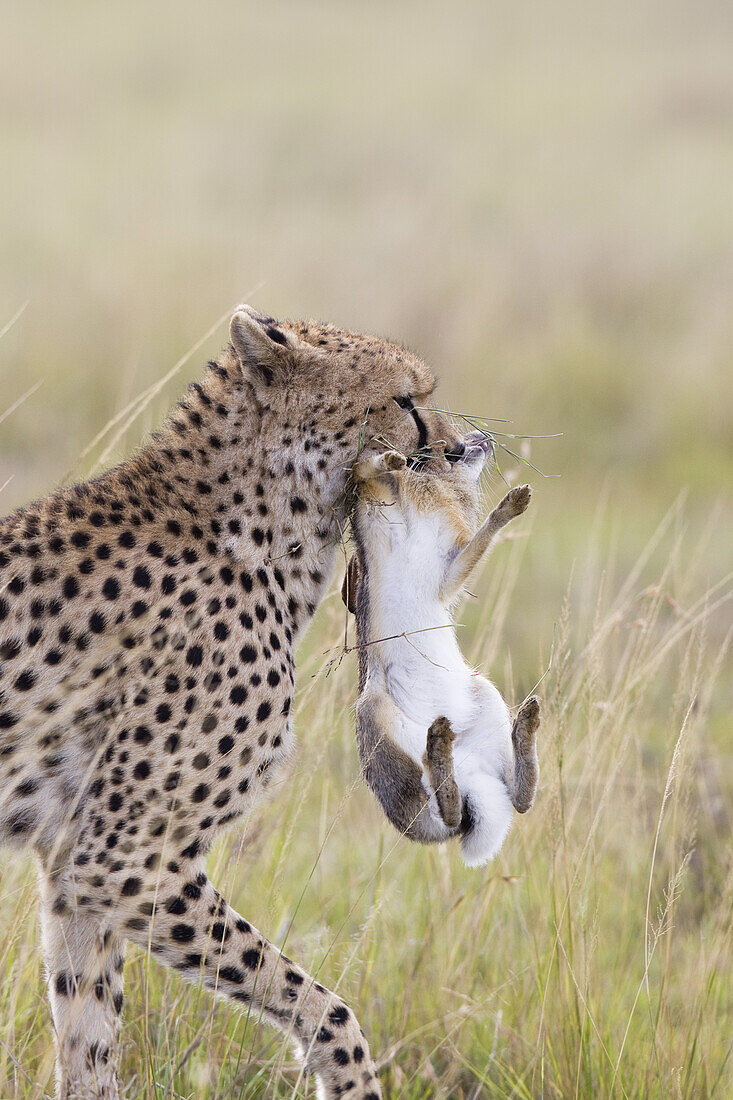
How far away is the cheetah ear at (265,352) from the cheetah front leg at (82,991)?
51.3 inches

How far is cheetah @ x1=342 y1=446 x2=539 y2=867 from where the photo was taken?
121 inches

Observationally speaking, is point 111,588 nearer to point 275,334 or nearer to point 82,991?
point 275,334

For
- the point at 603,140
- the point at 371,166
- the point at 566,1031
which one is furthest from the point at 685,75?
the point at 566,1031

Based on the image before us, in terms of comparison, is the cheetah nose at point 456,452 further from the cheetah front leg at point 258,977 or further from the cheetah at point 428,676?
the cheetah front leg at point 258,977

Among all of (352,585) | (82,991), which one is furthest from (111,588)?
(82,991)

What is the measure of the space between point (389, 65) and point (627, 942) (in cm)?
2168

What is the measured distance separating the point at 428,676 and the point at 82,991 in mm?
1054

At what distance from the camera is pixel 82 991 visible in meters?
3.02

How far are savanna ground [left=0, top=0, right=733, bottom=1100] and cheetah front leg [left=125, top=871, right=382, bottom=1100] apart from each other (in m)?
0.16

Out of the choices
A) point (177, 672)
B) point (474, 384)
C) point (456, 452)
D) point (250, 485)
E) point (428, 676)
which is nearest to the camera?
point (177, 672)

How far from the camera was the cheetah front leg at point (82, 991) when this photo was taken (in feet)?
10.0

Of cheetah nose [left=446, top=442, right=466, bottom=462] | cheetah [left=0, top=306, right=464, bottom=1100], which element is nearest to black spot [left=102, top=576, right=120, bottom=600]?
cheetah [left=0, top=306, right=464, bottom=1100]

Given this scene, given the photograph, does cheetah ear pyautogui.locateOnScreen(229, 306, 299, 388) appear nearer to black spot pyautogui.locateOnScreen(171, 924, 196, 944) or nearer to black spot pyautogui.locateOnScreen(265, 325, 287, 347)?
black spot pyautogui.locateOnScreen(265, 325, 287, 347)

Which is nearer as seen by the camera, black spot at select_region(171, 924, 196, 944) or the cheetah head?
black spot at select_region(171, 924, 196, 944)
